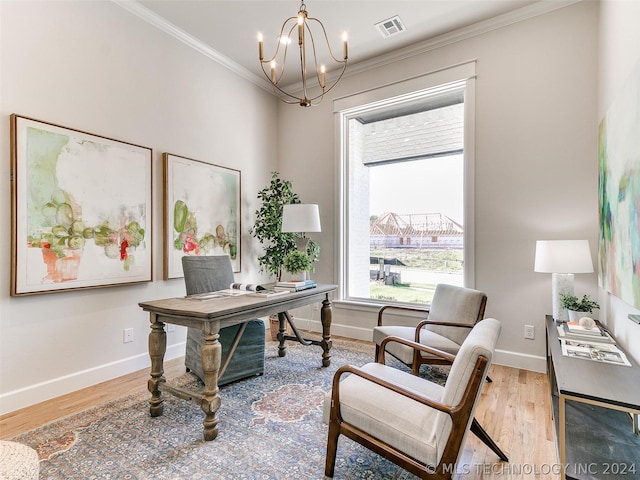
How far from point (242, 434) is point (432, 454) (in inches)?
46.7

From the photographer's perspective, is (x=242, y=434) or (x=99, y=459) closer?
(x=99, y=459)

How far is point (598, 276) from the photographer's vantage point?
264 centimetres

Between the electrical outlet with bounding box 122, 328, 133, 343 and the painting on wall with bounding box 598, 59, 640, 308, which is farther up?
the painting on wall with bounding box 598, 59, 640, 308

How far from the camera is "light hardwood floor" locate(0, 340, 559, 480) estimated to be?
1707 mm

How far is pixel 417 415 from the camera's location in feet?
4.66

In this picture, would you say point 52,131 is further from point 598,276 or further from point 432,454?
point 598,276

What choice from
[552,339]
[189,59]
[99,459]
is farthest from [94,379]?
[552,339]

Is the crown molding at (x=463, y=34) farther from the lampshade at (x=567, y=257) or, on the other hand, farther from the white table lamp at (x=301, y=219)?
the lampshade at (x=567, y=257)

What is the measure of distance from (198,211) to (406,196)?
7.60 ft

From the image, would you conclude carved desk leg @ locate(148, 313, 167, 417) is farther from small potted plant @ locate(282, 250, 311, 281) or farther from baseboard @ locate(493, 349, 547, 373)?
baseboard @ locate(493, 349, 547, 373)

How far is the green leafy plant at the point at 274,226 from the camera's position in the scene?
395 centimetres

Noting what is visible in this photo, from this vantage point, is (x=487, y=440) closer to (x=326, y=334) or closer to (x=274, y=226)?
(x=326, y=334)

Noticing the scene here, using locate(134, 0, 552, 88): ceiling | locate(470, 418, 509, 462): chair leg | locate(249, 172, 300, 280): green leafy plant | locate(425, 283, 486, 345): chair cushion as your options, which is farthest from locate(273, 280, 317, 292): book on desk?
locate(134, 0, 552, 88): ceiling

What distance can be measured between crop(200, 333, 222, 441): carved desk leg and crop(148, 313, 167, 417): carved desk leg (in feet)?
1.28
